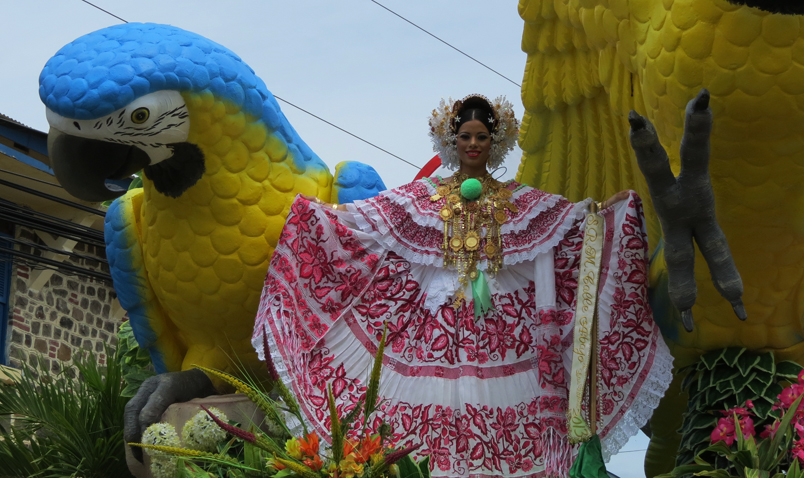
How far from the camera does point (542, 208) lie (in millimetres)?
3609

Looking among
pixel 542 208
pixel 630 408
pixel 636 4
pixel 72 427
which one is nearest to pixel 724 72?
pixel 636 4

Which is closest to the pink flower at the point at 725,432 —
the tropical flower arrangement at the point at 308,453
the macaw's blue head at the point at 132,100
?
the tropical flower arrangement at the point at 308,453

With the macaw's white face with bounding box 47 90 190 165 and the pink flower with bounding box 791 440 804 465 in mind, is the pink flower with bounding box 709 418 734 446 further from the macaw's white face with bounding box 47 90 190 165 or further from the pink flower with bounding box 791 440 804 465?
the macaw's white face with bounding box 47 90 190 165

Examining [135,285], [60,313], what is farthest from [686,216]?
[60,313]

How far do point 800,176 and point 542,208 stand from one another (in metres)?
0.96

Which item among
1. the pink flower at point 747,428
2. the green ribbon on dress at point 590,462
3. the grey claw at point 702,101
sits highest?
the grey claw at point 702,101

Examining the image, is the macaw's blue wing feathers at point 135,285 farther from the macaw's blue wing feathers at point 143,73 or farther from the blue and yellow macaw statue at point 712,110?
the blue and yellow macaw statue at point 712,110

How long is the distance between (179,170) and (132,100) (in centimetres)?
38

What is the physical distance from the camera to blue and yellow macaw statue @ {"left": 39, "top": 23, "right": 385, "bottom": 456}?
11.7 ft

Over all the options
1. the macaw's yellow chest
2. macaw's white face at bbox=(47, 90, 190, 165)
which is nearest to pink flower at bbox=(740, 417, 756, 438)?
the macaw's yellow chest

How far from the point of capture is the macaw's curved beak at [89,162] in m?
3.61

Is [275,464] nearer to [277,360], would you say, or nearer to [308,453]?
[308,453]

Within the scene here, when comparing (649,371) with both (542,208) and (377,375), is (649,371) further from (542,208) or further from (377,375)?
(377,375)

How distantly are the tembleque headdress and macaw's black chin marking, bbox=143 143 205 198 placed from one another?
38.4 inches
